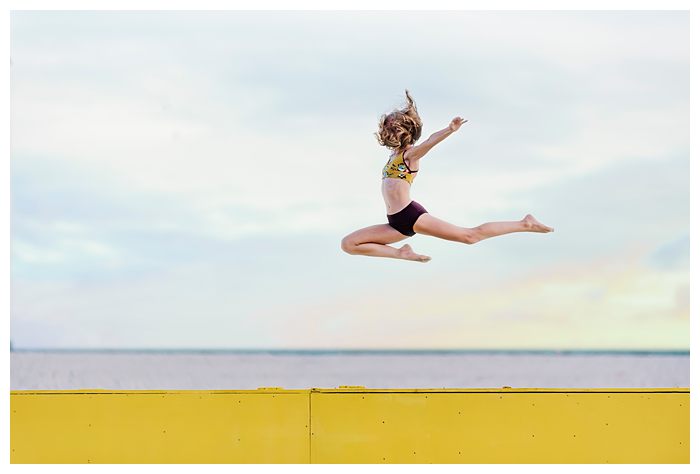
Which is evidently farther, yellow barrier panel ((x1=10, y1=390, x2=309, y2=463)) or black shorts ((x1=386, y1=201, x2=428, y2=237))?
black shorts ((x1=386, y1=201, x2=428, y2=237))

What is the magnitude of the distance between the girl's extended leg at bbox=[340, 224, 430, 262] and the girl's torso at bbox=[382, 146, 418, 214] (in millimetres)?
160

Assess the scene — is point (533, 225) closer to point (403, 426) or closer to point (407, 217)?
point (407, 217)

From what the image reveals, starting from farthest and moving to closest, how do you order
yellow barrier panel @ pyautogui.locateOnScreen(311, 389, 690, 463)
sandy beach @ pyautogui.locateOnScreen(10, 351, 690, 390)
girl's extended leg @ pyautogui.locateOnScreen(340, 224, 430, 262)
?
sandy beach @ pyautogui.locateOnScreen(10, 351, 690, 390), girl's extended leg @ pyautogui.locateOnScreen(340, 224, 430, 262), yellow barrier panel @ pyautogui.locateOnScreen(311, 389, 690, 463)

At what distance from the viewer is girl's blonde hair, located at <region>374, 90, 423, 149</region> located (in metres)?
7.45

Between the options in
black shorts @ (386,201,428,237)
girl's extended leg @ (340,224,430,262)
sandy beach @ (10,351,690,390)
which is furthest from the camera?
sandy beach @ (10,351,690,390)

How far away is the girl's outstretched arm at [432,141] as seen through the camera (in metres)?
6.87

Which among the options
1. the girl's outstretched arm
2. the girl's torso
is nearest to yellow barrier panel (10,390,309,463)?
the girl's torso

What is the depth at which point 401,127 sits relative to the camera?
7.45 meters

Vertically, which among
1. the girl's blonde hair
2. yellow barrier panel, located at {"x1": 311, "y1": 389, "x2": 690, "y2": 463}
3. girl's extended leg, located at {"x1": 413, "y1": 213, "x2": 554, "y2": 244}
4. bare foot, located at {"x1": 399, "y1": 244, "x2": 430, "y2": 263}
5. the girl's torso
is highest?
the girl's blonde hair

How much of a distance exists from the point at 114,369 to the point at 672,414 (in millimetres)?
29078

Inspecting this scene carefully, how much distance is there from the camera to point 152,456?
688 centimetres

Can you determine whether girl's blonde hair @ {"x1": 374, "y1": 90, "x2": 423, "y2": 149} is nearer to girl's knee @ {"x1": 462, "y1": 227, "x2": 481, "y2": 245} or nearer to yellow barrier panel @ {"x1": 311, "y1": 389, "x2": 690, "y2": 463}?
girl's knee @ {"x1": 462, "y1": 227, "x2": 481, "y2": 245}

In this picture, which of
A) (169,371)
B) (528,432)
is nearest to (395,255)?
(528,432)
